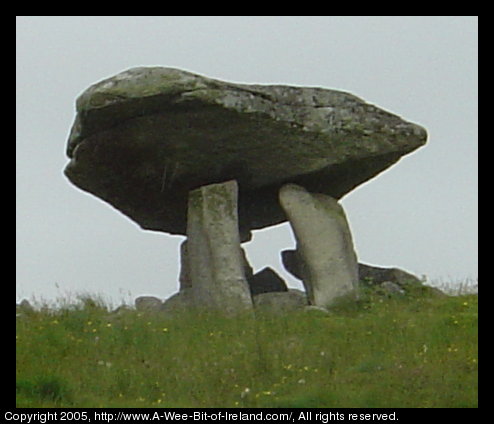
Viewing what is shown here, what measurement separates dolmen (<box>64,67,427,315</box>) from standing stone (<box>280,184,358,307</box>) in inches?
0.7

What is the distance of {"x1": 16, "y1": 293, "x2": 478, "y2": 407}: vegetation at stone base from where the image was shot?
37.7 feet

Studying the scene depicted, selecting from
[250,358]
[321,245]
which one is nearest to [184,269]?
[321,245]

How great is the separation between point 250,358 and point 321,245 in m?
5.84

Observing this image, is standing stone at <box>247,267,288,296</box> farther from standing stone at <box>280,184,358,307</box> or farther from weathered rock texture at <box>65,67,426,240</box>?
standing stone at <box>280,184,358,307</box>

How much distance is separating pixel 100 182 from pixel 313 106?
3.97 meters

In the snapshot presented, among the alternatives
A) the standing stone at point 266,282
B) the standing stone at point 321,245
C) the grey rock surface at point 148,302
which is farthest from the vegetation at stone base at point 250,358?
the standing stone at point 266,282

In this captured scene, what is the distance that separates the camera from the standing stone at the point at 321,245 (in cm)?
1830

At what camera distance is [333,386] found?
11.8 metres

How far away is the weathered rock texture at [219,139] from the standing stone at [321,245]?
18.6 inches

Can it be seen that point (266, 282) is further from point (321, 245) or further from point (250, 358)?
point (250, 358)

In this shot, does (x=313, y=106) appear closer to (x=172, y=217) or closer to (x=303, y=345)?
(x=172, y=217)

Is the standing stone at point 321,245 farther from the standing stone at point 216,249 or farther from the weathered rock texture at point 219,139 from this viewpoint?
the standing stone at point 216,249

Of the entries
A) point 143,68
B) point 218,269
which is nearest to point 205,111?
point 143,68

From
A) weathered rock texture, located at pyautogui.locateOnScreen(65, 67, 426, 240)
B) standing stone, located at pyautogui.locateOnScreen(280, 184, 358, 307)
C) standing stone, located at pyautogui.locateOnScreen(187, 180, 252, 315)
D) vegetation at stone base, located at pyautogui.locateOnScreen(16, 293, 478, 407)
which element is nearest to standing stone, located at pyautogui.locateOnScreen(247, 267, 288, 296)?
weathered rock texture, located at pyautogui.locateOnScreen(65, 67, 426, 240)
